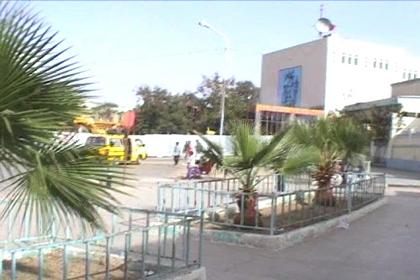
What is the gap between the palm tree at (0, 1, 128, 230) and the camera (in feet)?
16.0

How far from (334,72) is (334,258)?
58952 millimetres

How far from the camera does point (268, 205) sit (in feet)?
49.2

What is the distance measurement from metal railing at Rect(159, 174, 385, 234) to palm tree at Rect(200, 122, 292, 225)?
1.2 inches

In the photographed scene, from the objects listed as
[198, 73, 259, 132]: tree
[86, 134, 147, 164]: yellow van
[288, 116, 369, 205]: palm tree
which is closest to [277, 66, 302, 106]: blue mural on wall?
[198, 73, 259, 132]: tree

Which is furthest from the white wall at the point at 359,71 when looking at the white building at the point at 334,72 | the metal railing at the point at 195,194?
the metal railing at the point at 195,194

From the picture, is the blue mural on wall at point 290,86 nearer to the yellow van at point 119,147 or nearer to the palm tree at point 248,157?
the yellow van at point 119,147

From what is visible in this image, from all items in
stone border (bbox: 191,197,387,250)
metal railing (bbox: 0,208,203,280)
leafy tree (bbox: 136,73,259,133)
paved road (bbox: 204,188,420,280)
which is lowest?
paved road (bbox: 204,188,420,280)

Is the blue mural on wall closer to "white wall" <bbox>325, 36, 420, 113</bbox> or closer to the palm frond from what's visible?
"white wall" <bbox>325, 36, 420, 113</bbox>

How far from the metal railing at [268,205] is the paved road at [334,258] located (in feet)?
2.44

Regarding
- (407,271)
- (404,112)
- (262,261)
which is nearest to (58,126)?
(262,261)

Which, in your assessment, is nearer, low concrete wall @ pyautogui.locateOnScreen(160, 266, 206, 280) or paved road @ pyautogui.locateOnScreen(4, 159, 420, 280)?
low concrete wall @ pyautogui.locateOnScreen(160, 266, 206, 280)

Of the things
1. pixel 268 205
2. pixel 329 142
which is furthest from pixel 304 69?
pixel 268 205

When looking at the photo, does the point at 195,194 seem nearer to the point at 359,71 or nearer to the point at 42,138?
the point at 42,138

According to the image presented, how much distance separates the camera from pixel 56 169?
531 centimetres
